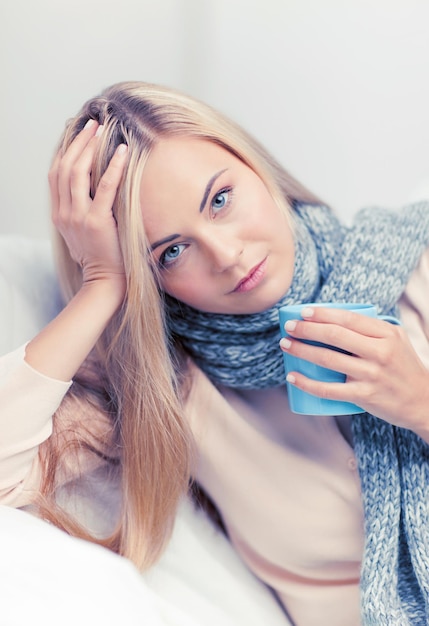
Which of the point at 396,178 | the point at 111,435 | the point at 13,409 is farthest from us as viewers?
the point at 396,178

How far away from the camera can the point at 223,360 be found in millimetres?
1087

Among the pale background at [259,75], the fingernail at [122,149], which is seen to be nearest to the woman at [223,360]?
the fingernail at [122,149]

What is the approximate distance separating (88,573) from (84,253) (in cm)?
44

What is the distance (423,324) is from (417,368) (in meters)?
0.23

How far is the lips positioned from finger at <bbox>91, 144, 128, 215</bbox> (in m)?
0.21

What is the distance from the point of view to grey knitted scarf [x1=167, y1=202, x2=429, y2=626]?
988 millimetres

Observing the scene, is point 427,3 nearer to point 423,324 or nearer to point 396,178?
point 396,178

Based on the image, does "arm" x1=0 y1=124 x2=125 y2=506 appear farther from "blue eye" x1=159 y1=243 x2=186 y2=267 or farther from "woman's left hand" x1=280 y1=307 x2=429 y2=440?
"woman's left hand" x1=280 y1=307 x2=429 y2=440

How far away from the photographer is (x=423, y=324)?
1.12 meters

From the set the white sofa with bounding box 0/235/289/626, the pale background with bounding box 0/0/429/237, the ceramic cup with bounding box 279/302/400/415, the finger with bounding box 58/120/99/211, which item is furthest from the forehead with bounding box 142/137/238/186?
the pale background with bounding box 0/0/429/237

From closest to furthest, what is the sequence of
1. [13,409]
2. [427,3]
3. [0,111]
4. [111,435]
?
[13,409] < [111,435] < [0,111] < [427,3]

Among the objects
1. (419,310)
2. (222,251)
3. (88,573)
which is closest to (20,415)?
(88,573)

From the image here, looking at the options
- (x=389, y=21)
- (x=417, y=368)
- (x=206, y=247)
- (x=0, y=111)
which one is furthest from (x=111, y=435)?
(x=389, y=21)

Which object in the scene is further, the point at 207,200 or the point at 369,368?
the point at 207,200
